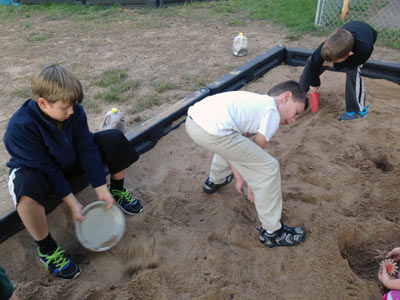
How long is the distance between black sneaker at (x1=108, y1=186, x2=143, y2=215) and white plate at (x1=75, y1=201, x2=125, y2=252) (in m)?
0.20

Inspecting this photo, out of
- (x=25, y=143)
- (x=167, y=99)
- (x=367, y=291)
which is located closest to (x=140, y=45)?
(x=167, y=99)

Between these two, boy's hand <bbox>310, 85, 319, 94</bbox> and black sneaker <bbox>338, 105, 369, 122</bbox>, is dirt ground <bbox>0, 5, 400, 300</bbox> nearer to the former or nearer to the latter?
black sneaker <bbox>338, 105, 369, 122</bbox>

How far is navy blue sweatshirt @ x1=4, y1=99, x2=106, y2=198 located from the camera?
165 cm

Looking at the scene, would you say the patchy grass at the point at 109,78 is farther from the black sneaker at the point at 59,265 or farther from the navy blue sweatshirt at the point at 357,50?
the black sneaker at the point at 59,265

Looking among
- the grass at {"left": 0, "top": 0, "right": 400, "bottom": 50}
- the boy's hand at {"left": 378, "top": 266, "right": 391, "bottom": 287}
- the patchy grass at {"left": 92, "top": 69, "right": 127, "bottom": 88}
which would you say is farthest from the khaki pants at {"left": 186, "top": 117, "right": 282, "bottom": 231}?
the grass at {"left": 0, "top": 0, "right": 400, "bottom": 50}

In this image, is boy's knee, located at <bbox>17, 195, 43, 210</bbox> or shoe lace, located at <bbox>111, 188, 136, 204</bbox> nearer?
boy's knee, located at <bbox>17, 195, 43, 210</bbox>

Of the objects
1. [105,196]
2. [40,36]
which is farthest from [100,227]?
[40,36]

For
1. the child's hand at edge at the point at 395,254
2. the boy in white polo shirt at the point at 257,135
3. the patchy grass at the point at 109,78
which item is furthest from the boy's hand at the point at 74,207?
the patchy grass at the point at 109,78

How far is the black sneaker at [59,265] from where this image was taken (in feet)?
5.74

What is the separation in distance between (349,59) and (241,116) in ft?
5.65

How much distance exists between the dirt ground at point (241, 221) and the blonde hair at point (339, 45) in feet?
1.90

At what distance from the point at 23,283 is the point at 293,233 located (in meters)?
1.41

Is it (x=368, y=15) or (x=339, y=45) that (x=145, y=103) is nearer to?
(x=339, y=45)

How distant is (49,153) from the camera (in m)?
1.76
